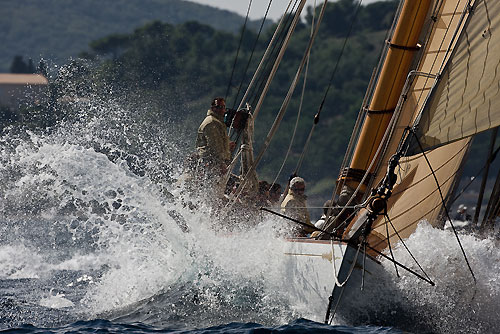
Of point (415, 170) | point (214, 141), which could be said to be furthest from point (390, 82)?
point (214, 141)

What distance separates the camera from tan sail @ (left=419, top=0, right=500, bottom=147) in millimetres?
8281

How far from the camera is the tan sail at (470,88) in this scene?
8.28 metres

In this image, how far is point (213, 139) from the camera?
1187 centimetres

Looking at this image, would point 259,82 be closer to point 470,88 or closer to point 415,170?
point 415,170

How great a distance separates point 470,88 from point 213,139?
416 cm

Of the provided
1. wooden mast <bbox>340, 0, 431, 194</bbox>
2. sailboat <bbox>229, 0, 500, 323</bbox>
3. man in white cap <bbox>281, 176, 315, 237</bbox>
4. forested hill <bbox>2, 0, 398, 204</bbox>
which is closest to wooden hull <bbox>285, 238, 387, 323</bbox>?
sailboat <bbox>229, 0, 500, 323</bbox>

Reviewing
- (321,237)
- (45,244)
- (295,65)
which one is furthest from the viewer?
(295,65)

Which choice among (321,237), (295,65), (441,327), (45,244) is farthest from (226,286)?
(295,65)

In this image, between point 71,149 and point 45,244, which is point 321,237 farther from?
point 45,244

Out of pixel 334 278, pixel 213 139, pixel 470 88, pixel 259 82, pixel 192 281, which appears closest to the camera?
pixel 470 88

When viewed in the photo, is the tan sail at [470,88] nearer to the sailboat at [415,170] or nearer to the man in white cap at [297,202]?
the sailboat at [415,170]

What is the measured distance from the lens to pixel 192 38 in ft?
295

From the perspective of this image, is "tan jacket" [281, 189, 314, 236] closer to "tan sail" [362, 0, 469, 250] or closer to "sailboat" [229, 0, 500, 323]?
"sailboat" [229, 0, 500, 323]

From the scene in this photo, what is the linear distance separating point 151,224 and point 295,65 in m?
74.4
